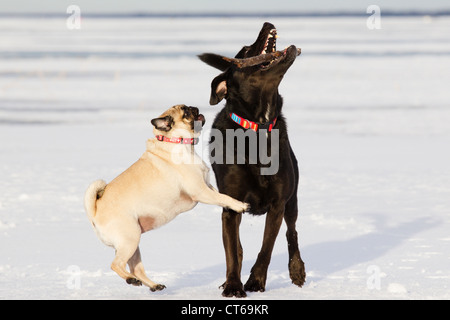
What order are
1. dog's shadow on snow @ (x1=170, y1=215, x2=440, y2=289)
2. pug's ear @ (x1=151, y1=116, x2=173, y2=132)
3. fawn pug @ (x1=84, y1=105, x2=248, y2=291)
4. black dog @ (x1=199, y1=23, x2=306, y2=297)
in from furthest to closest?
dog's shadow on snow @ (x1=170, y1=215, x2=440, y2=289) → black dog @ (x1=199, y1=23, x2=306, y2=297) → pug's ear @ (x1=151, y1=116, x2=173, y2=132) → fawn pug @ (x1=84, y1=105, x2=248, y2=291)

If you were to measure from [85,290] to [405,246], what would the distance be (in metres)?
2.75

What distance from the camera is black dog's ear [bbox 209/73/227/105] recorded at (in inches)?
210

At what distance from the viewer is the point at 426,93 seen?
18.1 metres

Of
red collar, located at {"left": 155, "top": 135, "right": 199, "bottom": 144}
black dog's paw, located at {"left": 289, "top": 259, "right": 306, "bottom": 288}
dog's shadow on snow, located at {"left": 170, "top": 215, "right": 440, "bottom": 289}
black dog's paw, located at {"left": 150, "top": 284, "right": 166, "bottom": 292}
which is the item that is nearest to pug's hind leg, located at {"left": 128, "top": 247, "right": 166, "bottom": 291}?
black dog's paw, located at {"left": 150, "top": 284, "right": 166, "bottom": 292}

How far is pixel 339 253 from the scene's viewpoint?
6.49m

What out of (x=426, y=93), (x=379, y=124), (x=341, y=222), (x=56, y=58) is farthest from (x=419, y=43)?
(x=341, y=222)

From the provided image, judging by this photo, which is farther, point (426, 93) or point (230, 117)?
point (426, 93)

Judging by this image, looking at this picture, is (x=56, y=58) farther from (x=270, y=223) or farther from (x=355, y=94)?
(x=270, y=223)

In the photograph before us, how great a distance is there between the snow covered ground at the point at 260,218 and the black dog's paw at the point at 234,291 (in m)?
0.08

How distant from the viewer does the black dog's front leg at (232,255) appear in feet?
16.9

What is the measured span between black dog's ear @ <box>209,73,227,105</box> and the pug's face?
198 millimetres

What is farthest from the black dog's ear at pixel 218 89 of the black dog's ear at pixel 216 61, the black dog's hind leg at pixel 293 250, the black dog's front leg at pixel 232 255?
the black dog's hind leg at pixel 293 250

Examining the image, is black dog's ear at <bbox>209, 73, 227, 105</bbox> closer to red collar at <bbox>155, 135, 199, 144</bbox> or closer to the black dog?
the black dog

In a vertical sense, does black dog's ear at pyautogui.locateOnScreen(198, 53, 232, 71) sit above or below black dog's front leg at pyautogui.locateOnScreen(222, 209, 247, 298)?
above
